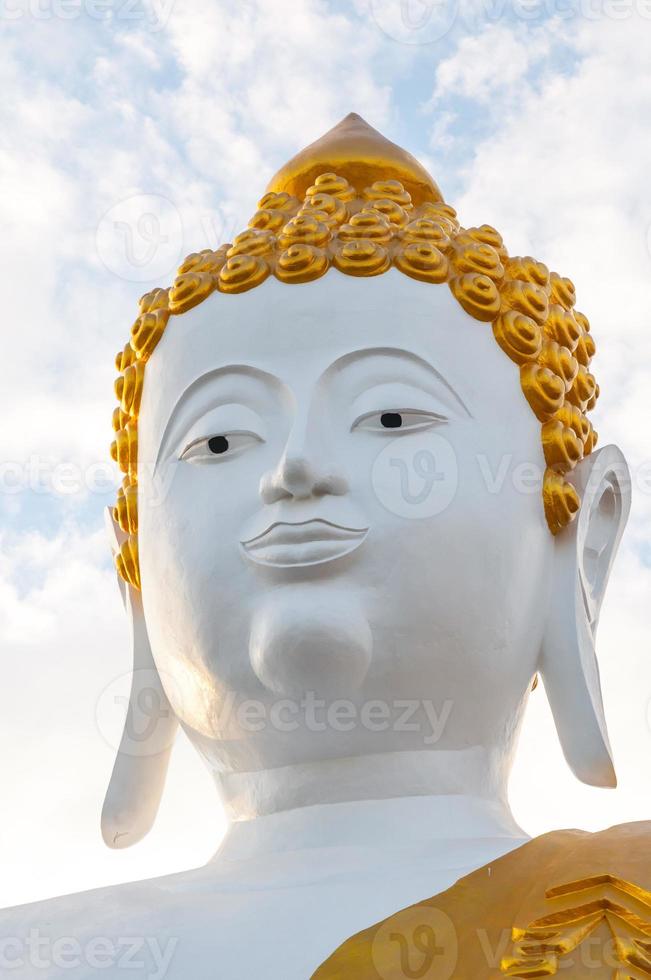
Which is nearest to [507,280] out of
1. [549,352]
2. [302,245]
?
[549,352]

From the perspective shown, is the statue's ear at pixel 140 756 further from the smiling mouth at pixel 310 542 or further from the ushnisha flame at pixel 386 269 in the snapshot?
the smiling mouth at pixel 310 542

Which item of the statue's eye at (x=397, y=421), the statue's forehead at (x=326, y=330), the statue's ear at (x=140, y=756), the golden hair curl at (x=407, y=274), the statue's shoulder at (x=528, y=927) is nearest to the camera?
the statue's shoulder at (x=528, y=927)

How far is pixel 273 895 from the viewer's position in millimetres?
4840

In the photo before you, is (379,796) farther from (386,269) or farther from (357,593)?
(386,269)

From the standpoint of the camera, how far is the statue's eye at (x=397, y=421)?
5.37 m

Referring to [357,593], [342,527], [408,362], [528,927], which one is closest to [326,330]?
[408,362]

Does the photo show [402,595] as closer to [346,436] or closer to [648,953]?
[346,436]

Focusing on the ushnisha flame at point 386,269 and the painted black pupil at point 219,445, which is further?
the ushnisha flame at point 386,269

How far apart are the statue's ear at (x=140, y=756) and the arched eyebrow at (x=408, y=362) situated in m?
1.32

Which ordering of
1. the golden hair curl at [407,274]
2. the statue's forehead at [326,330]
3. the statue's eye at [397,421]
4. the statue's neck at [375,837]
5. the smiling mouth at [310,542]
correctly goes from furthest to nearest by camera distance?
1. the golden hair curl at [407,274]
2. the statue's forehead at [326,330]
3. the statue's eye at [397,421]
4. the smiling mouth at [310,542]
5. the statue's neck at [375,837]

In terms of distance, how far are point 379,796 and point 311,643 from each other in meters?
0.59

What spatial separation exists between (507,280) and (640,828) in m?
2.14

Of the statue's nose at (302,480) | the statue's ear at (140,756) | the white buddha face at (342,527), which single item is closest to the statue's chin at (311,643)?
the white buddha face at (342,527)

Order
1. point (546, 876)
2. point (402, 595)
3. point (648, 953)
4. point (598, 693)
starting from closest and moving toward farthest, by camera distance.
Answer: point (648, 953), point (546, 876), point (402, 595), point (598, 693)
